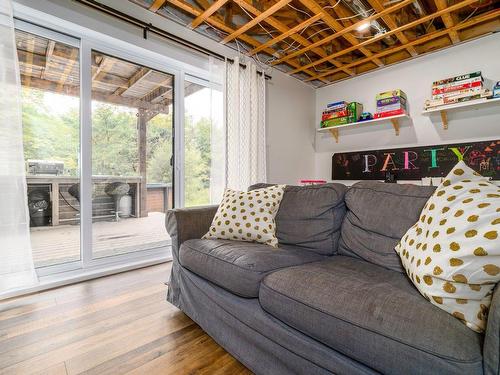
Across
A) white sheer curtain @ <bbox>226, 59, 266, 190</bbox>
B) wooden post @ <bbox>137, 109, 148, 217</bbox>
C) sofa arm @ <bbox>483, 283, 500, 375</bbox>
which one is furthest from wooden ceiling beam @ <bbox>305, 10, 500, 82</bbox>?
sofa arm @ <bbox>483, 283, 500, 375</bbox>

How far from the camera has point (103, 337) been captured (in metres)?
1.42

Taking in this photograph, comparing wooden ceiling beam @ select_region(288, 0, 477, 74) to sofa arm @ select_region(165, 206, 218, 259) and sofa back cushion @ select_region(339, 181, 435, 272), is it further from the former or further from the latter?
sofa arm @ select_region(165, 206, 218, 259)

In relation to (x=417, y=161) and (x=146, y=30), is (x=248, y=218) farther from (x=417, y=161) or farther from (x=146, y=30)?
(x=417, y=161)

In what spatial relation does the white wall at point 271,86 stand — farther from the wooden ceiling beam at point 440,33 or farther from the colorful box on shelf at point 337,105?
the wooden ceiling beam at point 440,33

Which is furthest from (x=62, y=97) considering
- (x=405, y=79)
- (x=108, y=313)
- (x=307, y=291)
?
(x=405, y=79)

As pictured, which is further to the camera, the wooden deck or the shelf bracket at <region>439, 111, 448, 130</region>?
the shelf bracket at <region>439, 111, 448, 130</region>

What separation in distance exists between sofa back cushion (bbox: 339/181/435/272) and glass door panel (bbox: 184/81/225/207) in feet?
5.25

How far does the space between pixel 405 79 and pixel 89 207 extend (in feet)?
12.3

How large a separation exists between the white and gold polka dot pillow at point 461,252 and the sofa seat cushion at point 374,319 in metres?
0.05

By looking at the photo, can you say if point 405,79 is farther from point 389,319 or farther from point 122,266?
point 122,266

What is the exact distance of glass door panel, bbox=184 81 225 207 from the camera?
2.84m

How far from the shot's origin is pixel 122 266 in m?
A: 2.44

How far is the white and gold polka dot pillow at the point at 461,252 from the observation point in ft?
2.43

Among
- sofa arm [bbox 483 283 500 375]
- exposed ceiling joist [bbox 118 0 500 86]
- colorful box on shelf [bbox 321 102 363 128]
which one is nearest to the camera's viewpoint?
sofa arm [bbox 483 283 500 375]
